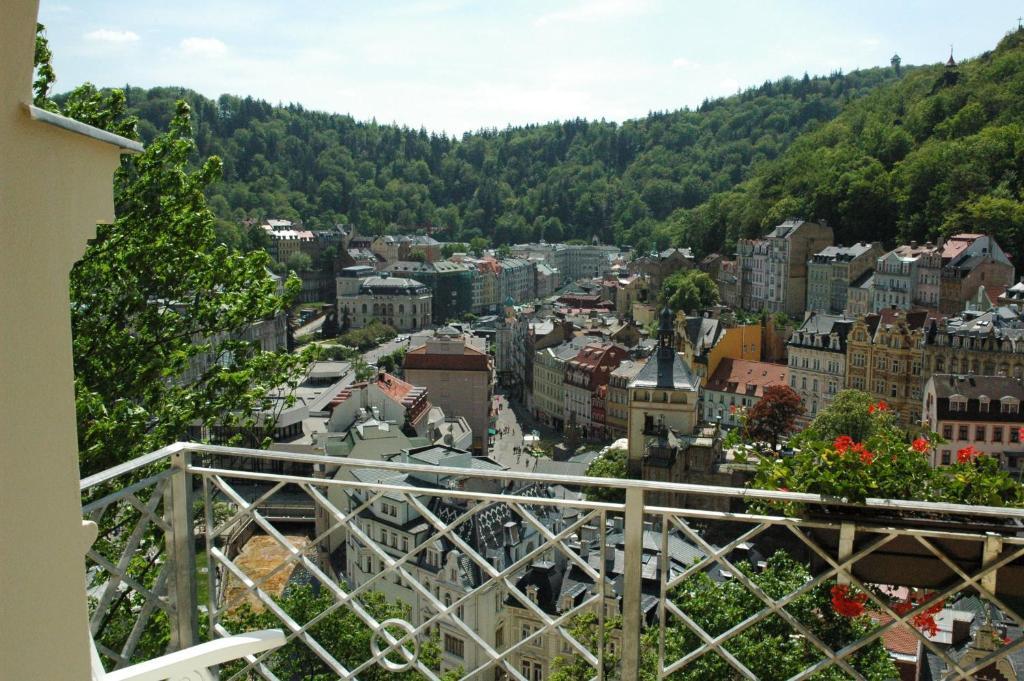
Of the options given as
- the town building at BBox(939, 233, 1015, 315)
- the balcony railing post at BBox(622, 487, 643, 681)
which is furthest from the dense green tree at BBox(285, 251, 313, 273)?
the balcony railing post at BBox(622, 487, 643, 681)

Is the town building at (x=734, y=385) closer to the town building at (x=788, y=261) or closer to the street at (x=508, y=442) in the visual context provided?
the street at (x=508, y=442)

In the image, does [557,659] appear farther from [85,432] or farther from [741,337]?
[741,337]

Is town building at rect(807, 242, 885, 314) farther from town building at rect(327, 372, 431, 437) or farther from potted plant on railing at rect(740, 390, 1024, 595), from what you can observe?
potted plant on railing at rect(740, 390, 1024, 595)

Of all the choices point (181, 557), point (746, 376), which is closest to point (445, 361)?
point (746, 376)

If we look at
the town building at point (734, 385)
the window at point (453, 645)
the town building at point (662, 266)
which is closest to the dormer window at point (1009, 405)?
the town building at point (734, 385)

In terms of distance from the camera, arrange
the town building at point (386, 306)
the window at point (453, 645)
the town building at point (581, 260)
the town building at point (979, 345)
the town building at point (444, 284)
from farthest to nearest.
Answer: the town building at point (581, 260), the town building at point (444, 284), the town building at point (386, 306), the town building at point (979, 345), the window at point (453, 645)
